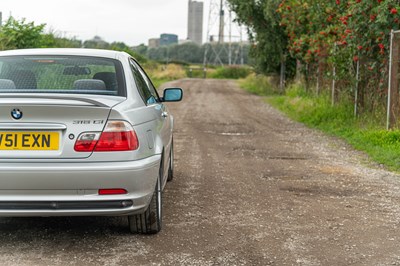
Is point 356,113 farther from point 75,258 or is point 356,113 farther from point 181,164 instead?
point 75,258

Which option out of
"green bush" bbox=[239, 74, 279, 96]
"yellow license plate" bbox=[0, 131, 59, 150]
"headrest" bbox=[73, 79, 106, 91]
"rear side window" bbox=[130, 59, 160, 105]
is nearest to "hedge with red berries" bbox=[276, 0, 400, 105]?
"rear side window" bbox=[130, 59, 160, 105]

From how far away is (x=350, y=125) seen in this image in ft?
45.6

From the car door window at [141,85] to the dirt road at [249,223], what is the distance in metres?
1.12

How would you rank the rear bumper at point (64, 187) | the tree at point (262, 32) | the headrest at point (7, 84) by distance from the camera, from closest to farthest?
1. the rear bumper at point (64, 187)
2. the headrest at point (7, 84)
3. the tree at point (262, 32)

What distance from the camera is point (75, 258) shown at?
180 inches

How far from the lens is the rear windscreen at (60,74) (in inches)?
209

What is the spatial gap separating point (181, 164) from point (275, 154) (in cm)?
195

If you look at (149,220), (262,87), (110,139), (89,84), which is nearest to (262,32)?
(262,87)

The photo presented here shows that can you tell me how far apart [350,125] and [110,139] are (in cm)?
1016

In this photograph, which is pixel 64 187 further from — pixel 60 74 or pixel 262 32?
pixel 262 32

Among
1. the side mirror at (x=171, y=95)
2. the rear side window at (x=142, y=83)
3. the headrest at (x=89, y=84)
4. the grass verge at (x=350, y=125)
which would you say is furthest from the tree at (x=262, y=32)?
the headrest at (x=89, y=84)

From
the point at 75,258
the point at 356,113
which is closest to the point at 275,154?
the point at 356,113

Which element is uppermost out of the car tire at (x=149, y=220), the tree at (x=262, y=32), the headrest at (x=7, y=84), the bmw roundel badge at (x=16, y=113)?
the tree at (x=262, y=32)

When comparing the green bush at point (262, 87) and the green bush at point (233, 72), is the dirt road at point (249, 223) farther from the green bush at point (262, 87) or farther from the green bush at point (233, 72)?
the green bush at point (233, 72)
